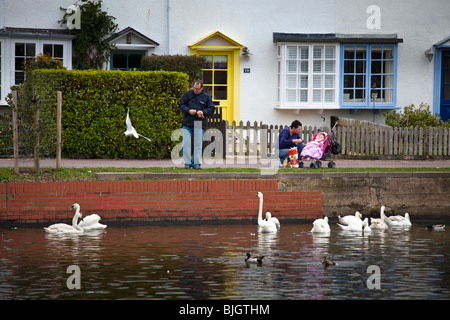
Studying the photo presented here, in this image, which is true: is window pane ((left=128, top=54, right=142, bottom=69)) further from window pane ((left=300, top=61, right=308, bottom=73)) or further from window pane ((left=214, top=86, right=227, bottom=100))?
window pane ((left=300, top=61, right=308, bottom=73))

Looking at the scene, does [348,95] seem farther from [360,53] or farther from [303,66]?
[303,66]

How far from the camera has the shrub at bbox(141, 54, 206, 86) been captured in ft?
74.8

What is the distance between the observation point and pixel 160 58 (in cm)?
2288

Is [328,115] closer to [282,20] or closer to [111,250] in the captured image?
[282,20]

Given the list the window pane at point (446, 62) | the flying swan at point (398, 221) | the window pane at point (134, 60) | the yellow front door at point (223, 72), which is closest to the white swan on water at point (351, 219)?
the flying swan at point (398, 221)

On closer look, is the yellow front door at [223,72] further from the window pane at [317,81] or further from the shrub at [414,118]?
the shrub at [414,118]

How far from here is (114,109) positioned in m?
19.4

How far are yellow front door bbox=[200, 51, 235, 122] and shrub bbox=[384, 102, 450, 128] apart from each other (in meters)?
4.98

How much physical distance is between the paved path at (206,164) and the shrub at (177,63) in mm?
4241

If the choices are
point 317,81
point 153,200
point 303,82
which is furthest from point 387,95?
point 153,200

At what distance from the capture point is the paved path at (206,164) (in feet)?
56.6

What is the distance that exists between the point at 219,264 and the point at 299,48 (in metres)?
15.4

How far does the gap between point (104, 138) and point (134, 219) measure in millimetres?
5457
